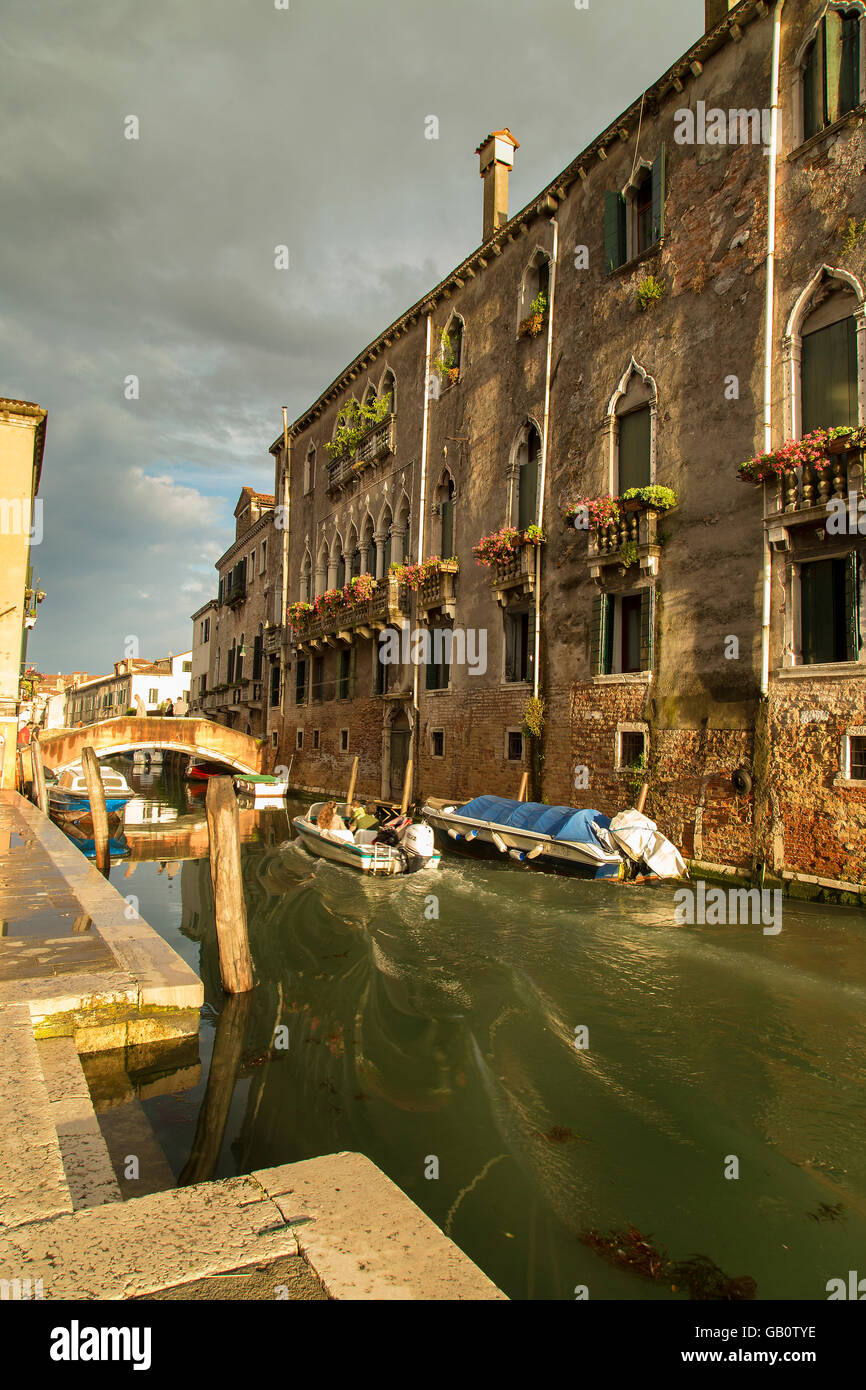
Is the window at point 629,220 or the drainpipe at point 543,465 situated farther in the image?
the drainpipe at point 543,465

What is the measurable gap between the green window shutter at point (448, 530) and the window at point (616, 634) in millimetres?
5217

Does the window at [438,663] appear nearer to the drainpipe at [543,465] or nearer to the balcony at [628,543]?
the drainpipe at [543,465]

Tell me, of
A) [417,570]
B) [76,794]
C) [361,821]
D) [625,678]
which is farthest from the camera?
[76,794]

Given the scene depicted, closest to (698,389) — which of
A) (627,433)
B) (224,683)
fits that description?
(627,433)

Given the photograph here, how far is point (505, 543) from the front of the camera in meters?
14.0

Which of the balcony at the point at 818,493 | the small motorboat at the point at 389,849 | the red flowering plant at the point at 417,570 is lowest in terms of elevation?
the small motorboat at the point at 389,849

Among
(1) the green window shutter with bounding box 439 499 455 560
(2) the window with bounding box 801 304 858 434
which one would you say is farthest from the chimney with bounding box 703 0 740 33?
(1) the green window shutter with bounding box 439 499 455 560

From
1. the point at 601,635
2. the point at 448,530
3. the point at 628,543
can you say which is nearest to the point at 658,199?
the point at 628,543

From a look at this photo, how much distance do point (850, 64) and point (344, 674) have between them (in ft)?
52.1

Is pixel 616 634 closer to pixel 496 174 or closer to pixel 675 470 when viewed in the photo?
pixel 675 470

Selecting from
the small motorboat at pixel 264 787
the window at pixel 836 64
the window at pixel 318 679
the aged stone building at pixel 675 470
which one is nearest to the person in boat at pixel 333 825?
the aged stone building at pixel 675 470

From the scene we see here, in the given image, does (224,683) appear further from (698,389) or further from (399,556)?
(698,389)

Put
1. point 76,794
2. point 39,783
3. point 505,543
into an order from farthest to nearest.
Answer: point 76,794 < point 39,783 < point 505,543

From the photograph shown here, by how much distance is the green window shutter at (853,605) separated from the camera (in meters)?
8.73
